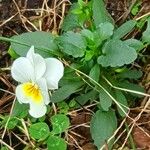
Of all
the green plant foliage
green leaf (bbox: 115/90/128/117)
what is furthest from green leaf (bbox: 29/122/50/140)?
the green plant foliage

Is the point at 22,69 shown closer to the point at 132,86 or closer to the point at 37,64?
the point at 37,64

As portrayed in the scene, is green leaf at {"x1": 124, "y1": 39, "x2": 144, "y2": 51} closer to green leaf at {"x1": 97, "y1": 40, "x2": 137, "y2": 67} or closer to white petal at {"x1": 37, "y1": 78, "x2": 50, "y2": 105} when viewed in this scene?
green leaf at {"x1": 97, "y1": 40, "x2": 137, "y2": 67}

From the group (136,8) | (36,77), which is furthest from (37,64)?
(136,8)

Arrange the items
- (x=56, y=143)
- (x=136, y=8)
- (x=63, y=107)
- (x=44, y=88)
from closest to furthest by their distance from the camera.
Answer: (x=44, y=88) < (x=56, y=143) < (x=63, y=107) < (x=136, y=8)

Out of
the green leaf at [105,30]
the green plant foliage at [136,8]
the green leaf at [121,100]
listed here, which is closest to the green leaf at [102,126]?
the green leaf at [121,100]

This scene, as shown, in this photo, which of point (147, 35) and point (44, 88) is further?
point (147, 35)

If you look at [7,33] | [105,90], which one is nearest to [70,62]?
[105,90]

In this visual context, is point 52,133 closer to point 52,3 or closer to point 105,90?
point 105,90

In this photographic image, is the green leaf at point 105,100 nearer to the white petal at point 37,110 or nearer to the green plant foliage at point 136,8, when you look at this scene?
the white petal at point 37,110
